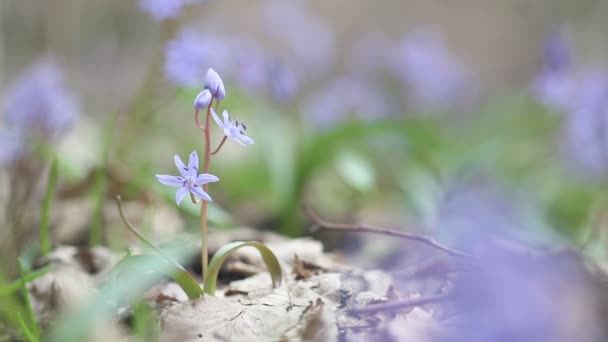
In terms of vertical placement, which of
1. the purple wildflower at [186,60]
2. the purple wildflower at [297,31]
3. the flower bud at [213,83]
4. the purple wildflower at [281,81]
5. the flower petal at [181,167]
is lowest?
the flower petal at [181,167]

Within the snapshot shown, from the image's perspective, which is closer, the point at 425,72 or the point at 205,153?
the point at 205,153

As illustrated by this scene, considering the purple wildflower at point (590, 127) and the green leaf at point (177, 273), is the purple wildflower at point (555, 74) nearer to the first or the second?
the purple wildflower at point (590, 127)

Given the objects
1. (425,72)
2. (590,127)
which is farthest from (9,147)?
(425,72)

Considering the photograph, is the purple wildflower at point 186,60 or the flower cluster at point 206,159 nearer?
the flower cluster at point 206,159

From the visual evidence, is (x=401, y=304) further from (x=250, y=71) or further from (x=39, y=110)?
(x=250, y=71)

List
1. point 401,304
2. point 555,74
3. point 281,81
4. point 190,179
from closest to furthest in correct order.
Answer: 1. point 401,304
2. point 190,179
3. point 281,81
4. point 555,74

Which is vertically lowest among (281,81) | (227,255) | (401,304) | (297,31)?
(227,255)

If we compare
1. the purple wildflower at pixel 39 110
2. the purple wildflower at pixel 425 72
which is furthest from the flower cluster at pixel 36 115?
the purple wildflower at pixel 425 72
